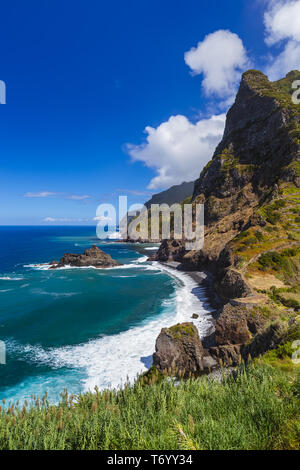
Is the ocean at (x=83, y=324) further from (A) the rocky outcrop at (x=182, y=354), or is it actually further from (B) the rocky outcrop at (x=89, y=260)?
(B) the rocky outcrop at (x=89, y=260)

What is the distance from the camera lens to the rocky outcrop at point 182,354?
2014 centimetres

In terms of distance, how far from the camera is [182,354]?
20.6 m

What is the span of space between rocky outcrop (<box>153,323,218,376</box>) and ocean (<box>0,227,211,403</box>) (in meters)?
3.22

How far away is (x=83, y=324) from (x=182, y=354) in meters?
18.0

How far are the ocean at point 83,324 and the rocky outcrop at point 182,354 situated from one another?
3.22 m

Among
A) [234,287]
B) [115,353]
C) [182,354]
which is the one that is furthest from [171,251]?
[182,354]

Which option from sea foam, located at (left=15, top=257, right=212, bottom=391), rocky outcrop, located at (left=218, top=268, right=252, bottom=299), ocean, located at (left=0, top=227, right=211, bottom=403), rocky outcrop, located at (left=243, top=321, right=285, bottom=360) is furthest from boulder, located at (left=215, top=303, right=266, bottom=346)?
rocky outcrop, located at (left=218, top=268, right=252, bottom=299)

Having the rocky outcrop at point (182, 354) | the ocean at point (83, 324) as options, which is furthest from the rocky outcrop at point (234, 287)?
the rocky outcrop at point (182, 354)

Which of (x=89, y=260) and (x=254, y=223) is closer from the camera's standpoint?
(x=254, y=223)

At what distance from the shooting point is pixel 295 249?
39688mm

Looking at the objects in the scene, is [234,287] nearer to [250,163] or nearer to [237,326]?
[237,326]

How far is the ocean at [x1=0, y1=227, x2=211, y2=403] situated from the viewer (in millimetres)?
21547

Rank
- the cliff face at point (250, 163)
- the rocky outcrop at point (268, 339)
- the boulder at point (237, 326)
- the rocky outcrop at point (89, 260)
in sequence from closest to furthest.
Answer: the rocky outcrop at point (268, 339)
the boulder at point (237, 326)
the cliff face at point (250, 163)
the rocky outcrop at point (89, 260)
